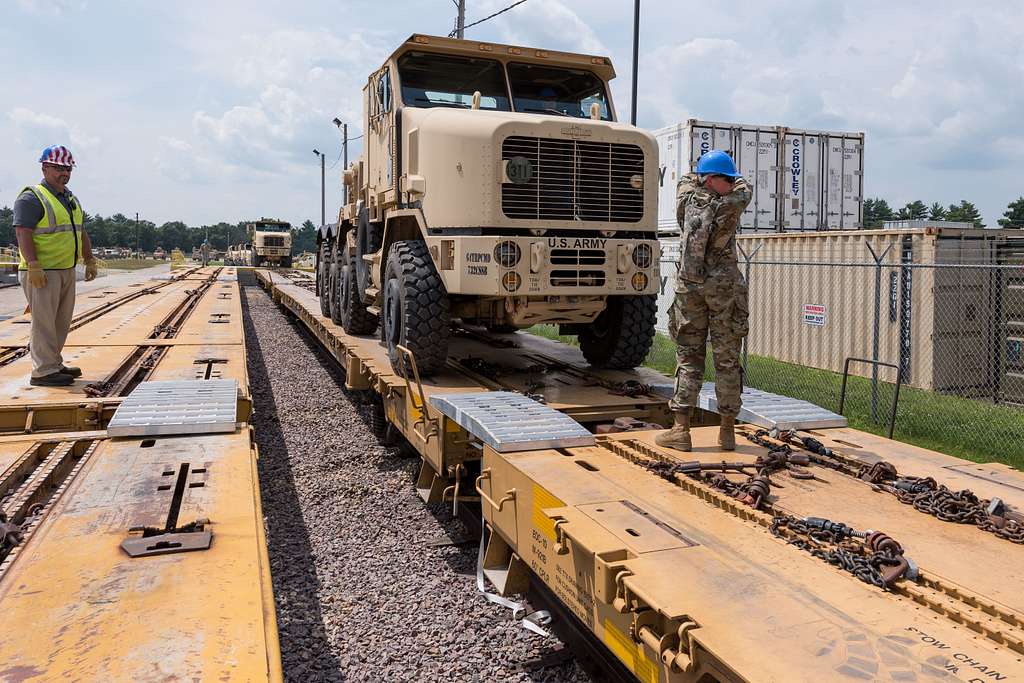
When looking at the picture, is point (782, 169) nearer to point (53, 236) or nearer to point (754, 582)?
point (53, 236)

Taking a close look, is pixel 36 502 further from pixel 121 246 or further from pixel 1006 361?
pixel 121 246

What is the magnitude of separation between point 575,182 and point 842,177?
1183 centimetres

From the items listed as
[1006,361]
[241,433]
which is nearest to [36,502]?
[241,433]

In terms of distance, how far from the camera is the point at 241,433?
15.9 feet

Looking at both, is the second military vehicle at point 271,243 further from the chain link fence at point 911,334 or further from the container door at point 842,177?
the chain link fence at point 911,334

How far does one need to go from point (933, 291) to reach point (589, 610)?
919cm

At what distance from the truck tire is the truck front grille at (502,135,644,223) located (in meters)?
3.03

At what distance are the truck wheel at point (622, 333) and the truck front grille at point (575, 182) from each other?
2.63 feet

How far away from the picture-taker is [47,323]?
6.23 m

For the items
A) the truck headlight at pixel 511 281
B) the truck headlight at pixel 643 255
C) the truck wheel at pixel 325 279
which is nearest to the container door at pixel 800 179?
the truck wheel at pixel 325 279

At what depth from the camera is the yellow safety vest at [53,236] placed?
6176 millimetres

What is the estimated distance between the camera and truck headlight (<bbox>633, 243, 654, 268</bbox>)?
21.4ft

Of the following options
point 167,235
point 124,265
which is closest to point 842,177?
point 124,265

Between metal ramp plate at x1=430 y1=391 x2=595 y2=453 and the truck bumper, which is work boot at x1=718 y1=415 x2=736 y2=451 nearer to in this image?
metal ramp plate at x1=430 y1=391 x2=595 y2=453
